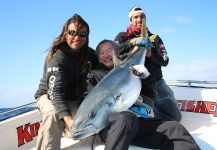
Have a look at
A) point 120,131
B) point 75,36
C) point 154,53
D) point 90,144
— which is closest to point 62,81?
point 75,36

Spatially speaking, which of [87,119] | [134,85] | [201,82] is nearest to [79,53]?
[134,85]

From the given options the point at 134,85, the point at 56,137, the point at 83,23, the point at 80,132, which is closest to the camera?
the point at 80,132

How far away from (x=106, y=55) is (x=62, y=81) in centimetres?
83

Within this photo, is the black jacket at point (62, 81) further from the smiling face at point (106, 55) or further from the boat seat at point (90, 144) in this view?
the boat seat at point (90, 144)

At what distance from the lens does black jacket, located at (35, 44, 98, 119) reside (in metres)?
4.22

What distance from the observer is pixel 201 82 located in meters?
7.21

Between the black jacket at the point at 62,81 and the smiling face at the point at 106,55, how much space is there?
365 mm

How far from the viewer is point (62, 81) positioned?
169 inches

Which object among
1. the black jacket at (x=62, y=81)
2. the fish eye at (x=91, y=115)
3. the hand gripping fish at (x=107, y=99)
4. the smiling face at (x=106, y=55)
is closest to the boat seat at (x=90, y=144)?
the black jacket at (x=62, y=81)

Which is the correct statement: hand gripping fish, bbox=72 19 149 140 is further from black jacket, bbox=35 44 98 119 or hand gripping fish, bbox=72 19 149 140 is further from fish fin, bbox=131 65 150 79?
black jacket, bbox=35 44 98 119

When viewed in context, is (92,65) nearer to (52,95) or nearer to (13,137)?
(52,95)

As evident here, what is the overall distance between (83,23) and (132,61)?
0.95 meters

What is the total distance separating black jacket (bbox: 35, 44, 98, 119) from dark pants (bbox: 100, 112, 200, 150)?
0.71 m

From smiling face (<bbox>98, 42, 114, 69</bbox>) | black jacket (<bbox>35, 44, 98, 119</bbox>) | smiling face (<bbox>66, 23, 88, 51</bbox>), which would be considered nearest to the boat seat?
black jacket (<bbox>35, 44, 98, 119</bbox>)
